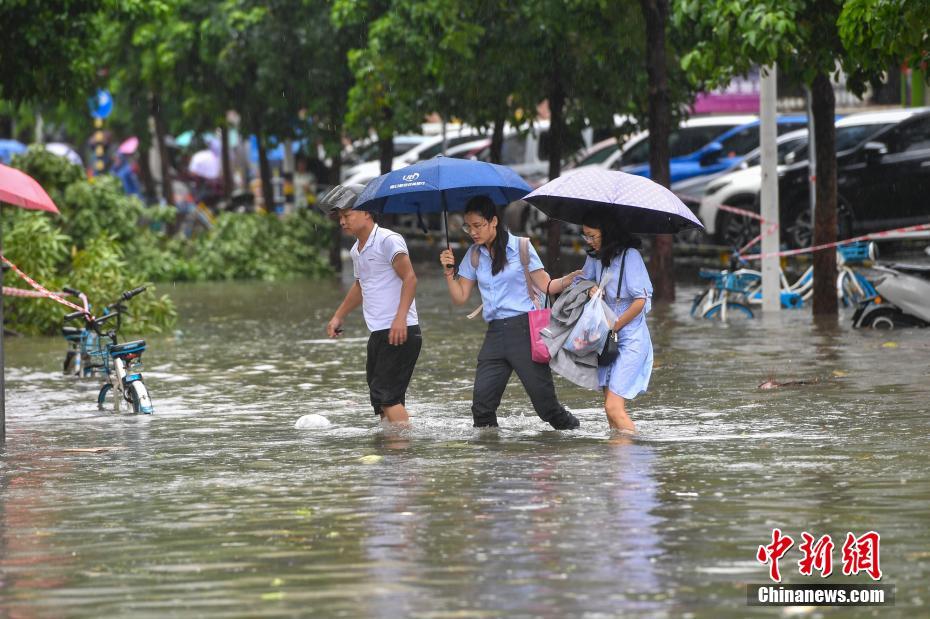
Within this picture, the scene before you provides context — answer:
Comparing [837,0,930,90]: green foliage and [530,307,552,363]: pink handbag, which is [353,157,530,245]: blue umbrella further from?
[837,0,930,90]: green foliage

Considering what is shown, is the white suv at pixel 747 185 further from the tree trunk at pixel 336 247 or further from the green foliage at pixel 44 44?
the green foliage at pixel 44 44

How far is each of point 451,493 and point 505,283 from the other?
219 centimetres

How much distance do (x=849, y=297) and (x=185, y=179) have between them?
114 ft

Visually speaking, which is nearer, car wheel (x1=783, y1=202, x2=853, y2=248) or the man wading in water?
the man wading in water

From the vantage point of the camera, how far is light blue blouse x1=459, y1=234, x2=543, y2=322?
10883 millimetres

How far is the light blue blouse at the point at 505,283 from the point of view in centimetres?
1088

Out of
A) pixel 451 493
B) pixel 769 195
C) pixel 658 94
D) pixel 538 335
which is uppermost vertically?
pixel 658 94

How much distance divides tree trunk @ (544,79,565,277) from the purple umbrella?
13746 mm

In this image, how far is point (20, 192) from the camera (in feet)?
36.3

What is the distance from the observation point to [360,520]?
830 cm

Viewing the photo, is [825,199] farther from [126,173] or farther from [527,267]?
[126,173]

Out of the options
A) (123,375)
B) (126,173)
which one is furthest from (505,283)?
(126,173)

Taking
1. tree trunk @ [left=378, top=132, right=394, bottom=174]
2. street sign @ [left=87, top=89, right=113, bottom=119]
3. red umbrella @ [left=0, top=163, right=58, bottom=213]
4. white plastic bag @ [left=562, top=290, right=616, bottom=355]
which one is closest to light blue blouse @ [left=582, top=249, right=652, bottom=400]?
white plastic bag @ [left=562, top=290, right=616, bottom=355]

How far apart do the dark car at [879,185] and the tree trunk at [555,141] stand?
3.05 m
